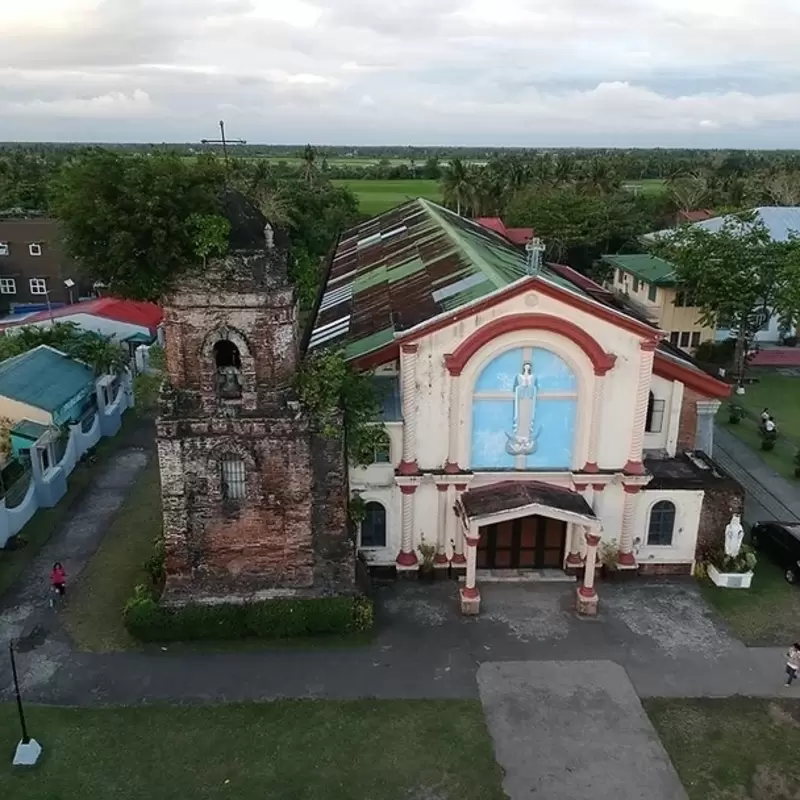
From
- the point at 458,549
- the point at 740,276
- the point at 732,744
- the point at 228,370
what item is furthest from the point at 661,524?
the point at 740,276

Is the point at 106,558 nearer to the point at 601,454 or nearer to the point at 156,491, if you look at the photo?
the point at 156,491

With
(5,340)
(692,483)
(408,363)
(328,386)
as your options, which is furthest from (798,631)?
(5,340)

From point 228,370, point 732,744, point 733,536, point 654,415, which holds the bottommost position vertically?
point 732,744

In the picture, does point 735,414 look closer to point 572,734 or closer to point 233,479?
point 572,734

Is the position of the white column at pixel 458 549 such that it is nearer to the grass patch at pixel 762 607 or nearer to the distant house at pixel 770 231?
the grass patch at pixel 762 607

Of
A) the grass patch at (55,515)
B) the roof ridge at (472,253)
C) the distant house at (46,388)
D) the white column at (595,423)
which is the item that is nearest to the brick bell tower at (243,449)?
the grass patch at (55,515)

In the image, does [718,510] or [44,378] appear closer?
[718,510]
